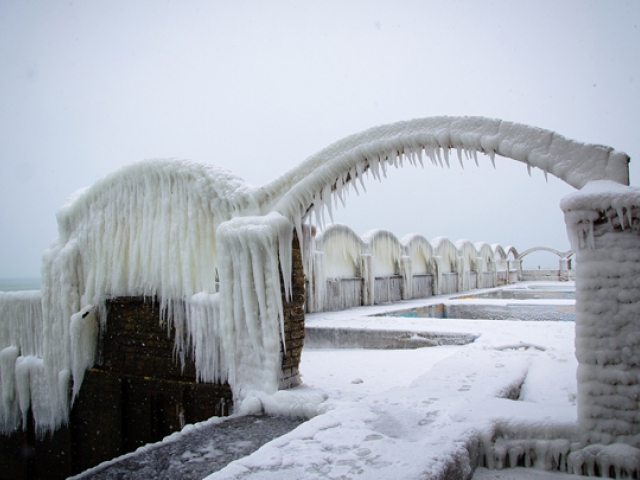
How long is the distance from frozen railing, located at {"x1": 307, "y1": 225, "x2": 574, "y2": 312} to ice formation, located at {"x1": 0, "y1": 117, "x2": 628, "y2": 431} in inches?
93.6

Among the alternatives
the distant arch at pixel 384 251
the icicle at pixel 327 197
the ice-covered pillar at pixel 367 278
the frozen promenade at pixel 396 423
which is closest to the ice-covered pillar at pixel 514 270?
the distant arch at pixel 384 251

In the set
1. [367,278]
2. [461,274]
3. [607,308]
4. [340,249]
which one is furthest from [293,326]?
[461,274]

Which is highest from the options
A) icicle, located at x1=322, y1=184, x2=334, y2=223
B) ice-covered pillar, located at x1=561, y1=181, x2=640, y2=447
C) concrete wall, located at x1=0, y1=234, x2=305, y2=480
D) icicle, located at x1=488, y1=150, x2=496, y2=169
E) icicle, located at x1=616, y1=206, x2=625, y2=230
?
icicle, located at x1=488, y1=150, x2=496, y2=169

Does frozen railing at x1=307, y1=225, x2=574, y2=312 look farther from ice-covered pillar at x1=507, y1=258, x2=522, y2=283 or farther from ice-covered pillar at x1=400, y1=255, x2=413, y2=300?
ice-covered pillar at x1=507, y1=258, x2=522, y2=283

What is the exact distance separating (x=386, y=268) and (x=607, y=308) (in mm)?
13447

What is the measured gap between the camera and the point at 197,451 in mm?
3490

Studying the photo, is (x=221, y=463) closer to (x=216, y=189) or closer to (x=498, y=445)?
(x=498, y=445)

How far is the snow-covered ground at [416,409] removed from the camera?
2553 millimetres

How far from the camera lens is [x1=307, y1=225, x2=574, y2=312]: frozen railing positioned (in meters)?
12.7

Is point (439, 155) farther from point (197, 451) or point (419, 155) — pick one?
point (197, 451)

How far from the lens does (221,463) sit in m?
3.24

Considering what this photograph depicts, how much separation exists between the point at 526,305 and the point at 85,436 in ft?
34.2

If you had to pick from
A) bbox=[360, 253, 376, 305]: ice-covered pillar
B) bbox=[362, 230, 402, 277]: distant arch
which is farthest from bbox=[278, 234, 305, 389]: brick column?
bbox=[362, 230, 402, 277]: distant arch

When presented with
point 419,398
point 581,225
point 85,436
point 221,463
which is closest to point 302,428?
point 221,463
